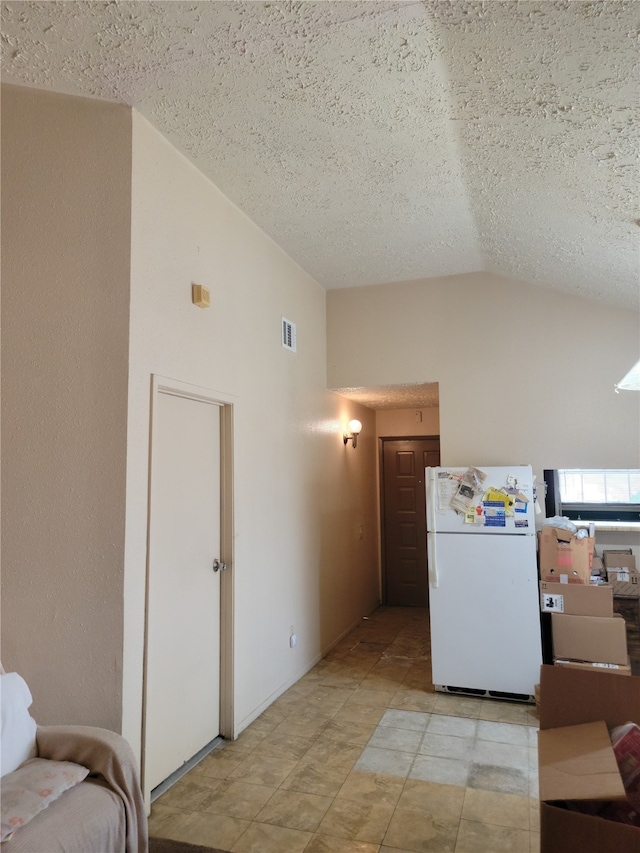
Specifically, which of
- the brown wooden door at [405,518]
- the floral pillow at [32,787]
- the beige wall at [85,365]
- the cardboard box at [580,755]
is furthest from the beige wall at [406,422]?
the floral pillow at [32,787]

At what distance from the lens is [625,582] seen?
3889 millimetres

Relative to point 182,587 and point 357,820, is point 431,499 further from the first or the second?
point 357,820

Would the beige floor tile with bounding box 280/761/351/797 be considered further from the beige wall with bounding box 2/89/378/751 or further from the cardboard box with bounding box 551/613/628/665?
the cardboard box with bounding box 551/613/628/665

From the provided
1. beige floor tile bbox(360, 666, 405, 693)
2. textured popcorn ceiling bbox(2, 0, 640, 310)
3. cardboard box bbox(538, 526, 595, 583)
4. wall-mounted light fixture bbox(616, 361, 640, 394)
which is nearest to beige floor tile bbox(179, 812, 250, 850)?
beige floor tile bbox(360, 666, 405, 693)

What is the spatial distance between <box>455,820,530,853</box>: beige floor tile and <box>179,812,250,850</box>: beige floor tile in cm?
91

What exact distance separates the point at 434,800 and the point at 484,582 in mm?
1558

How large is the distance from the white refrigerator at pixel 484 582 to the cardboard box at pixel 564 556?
0.31 ft

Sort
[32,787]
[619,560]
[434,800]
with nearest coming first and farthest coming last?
[32,787] → [434,800] → [619,560]

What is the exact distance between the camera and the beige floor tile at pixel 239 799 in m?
2.52

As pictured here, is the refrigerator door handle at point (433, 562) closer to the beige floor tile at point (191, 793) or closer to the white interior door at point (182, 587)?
the white interior door at point (182, 587)

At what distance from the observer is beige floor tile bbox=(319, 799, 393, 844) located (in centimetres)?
237

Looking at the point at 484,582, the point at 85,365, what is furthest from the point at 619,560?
the point at 85,365

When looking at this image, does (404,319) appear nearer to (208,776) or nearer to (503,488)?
(503,488)

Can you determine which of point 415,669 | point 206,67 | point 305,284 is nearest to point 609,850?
point 206,67
